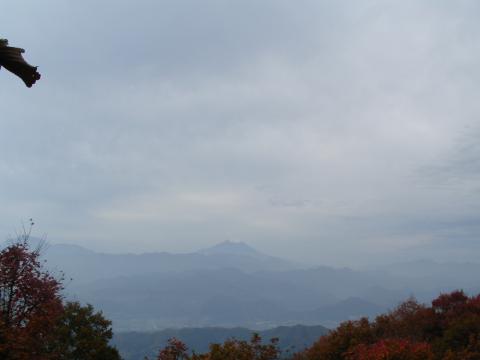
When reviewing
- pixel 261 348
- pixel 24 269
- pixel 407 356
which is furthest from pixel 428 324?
pixel 24 269

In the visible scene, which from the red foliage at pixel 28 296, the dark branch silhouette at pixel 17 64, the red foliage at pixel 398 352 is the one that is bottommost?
the red foliage at pixel 398 352

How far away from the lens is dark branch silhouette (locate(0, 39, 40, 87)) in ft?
14.6

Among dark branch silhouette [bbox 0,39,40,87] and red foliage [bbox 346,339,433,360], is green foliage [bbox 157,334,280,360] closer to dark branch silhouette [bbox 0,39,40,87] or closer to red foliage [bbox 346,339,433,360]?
red foliage [bbox 346,339,433,360]

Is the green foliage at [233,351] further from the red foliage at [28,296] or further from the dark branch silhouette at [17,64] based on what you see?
the dark branch silhouette at [17,64]

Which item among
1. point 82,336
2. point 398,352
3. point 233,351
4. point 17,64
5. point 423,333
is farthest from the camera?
point 423,333

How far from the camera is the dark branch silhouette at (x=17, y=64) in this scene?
444 cm

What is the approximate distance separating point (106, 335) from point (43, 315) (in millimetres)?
9257

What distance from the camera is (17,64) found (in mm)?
4473

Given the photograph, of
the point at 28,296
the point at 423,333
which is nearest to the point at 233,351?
the point at 28,296

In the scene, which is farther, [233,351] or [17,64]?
[233,351]

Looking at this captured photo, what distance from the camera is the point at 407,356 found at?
20.4 meters

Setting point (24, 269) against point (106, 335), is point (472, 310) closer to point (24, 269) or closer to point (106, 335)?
point (106, 335)

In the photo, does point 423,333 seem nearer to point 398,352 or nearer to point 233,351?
point 398,352

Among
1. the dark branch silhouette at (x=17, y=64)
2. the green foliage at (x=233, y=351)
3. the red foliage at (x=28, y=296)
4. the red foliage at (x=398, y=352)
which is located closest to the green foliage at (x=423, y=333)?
the red foliage at (x=398, y=352)
